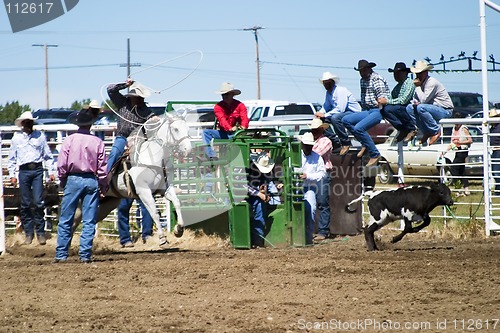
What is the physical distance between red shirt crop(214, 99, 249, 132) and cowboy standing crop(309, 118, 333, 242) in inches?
41.5

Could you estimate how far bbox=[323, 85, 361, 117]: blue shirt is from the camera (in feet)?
46.6

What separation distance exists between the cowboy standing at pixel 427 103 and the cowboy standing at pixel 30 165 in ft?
19.0

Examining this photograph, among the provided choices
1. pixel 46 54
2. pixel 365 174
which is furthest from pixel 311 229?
pixel 46 54

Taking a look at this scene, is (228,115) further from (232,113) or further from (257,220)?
(257,220)

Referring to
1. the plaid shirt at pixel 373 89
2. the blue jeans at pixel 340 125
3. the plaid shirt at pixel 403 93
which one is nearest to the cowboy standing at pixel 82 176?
the blue jeans at pixel 340 125

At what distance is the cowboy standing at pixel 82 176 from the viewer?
36.0 ft

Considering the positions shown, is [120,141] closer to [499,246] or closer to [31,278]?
[31,278]

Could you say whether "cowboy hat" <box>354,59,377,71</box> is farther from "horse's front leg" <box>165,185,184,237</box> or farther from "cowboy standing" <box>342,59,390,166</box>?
"horse's front leg" <box>165,185,184,237</box>

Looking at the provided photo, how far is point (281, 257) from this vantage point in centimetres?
1093

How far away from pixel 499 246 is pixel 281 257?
299 centimetres

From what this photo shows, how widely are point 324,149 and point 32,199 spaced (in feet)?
15.5

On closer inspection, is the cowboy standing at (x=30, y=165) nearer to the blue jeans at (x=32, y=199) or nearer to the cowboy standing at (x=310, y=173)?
the blue jeans at (x=32, y=199)

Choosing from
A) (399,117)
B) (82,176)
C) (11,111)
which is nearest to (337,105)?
(399,117)

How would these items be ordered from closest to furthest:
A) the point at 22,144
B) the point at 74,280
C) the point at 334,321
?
the point at 334,321 → the point at 74,280 → the point at 22,144
